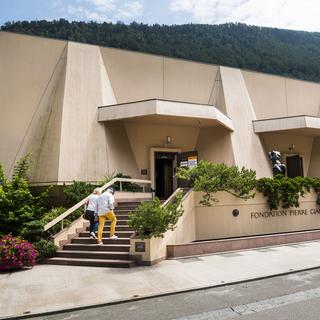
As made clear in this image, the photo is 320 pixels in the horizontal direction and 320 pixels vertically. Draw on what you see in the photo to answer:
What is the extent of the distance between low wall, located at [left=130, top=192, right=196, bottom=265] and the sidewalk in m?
0.32

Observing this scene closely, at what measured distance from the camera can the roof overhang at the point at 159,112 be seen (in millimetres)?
15664

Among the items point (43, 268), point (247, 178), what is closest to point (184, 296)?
point (43, 268)

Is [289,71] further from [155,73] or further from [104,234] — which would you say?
[104,234]

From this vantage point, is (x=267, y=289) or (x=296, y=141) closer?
(x=267, y=289)

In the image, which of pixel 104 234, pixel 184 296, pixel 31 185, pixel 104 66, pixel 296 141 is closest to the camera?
pixel 184 296

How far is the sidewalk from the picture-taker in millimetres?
6084

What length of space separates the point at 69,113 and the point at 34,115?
73.7 inches

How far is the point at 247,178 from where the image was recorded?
Answer: 1227 centimetres

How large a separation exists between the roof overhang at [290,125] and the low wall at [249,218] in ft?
20.2

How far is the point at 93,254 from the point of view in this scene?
31.1ft

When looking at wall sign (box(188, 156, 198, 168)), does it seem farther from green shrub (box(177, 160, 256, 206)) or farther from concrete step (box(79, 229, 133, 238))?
concrete step (box(79, 229, 133, 238))

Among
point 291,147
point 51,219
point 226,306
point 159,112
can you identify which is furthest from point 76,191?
point 291,147

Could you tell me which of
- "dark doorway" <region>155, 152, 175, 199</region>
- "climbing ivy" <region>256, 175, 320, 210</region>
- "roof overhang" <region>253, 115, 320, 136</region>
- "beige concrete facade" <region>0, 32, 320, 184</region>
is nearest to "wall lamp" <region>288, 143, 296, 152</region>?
"beige concrete facade" <region>0, 32, 320, 184</region>

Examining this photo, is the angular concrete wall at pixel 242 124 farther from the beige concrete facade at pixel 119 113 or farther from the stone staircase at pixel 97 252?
the stone staircase at pixel 97 252
